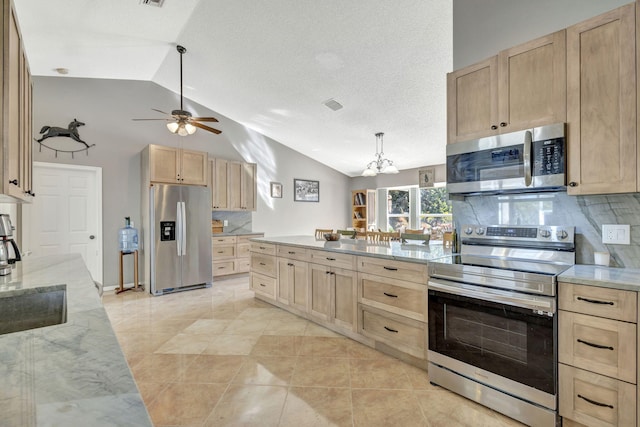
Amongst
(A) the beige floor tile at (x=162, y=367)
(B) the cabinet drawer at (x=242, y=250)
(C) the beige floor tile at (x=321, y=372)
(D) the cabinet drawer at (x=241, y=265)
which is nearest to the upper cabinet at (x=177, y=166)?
(B) the cabinet drawer at (x=242, y=250)

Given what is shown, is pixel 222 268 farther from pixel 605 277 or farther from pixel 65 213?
pixel 605 277

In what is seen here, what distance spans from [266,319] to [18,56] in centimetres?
292

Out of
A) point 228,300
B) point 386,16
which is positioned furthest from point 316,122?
point 228,300

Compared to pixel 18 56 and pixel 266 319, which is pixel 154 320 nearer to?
pixel 266 319

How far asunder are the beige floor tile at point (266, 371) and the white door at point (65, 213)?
12.1 feet

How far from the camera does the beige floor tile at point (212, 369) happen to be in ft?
7.39

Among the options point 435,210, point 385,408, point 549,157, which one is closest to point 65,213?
point 385,408

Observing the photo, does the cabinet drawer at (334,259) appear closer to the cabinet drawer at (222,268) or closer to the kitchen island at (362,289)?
the kitchen island at (362,289)

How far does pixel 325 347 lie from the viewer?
9.09ft

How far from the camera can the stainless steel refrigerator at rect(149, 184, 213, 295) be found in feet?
15.2

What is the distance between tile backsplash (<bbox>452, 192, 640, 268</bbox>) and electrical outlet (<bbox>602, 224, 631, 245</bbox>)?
0.02 m

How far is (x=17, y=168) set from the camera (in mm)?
1607

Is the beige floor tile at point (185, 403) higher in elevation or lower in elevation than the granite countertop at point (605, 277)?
lower

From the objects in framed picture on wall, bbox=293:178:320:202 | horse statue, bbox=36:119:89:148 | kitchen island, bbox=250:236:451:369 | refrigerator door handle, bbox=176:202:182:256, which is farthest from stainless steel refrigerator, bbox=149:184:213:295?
framed picture on wall, bbox=293:178:320:202
